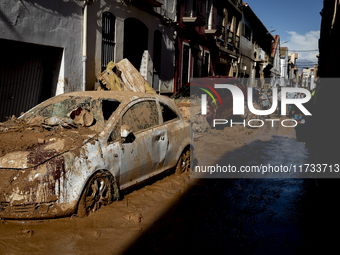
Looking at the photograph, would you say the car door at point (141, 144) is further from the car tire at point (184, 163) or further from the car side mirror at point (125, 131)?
the car tire at point (184, 163)

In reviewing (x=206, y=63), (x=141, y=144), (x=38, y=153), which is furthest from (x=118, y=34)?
(x=206, y=63)

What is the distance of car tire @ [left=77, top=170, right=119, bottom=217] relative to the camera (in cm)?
398

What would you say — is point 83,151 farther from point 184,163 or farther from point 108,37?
point 108,37

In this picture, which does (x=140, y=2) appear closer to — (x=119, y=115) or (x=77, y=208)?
(x=119, y=115)

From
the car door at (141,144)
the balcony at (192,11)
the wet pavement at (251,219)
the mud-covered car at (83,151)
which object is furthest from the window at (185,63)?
the car door at (141,144)

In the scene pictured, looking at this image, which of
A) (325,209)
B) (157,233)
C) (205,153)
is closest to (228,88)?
(205,153)

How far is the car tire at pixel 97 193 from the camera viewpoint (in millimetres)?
3984

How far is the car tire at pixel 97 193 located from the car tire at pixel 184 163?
182 centimetres

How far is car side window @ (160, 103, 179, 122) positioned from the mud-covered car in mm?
18

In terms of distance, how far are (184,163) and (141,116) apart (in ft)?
5.31

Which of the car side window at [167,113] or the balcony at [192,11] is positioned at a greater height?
the balcony at [192,11]

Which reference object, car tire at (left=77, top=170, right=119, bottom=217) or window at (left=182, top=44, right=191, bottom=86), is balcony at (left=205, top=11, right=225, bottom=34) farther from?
car tire at (left=77, top=170, right=119, bottom=217)

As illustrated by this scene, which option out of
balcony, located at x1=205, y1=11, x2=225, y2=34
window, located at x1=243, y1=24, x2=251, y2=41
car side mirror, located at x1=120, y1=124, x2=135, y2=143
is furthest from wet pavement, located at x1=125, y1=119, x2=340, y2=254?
window, located at x1=243, y1=24, x2=251, y2=41

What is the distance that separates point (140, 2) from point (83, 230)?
11.2 m
